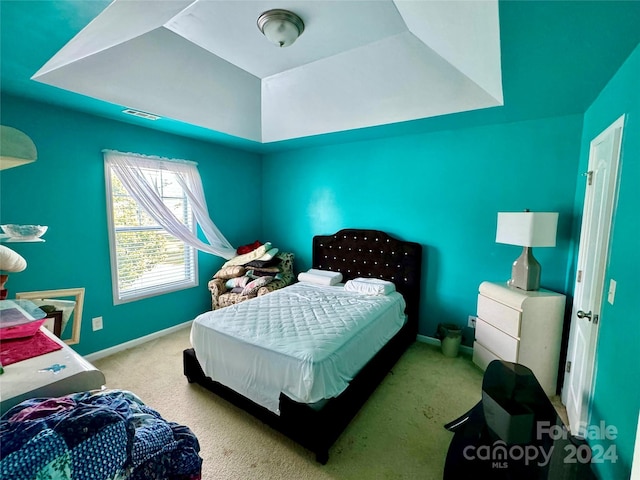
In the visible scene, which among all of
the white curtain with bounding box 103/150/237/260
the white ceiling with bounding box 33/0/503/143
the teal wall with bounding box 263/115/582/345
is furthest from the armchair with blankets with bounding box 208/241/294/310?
the white ceiling with bounding box 33/0/503/143

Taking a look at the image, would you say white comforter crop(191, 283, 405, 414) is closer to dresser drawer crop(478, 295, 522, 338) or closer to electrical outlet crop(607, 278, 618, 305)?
dresser drawer crop(478, 295, 522, 338)

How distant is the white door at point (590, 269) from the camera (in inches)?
65.7

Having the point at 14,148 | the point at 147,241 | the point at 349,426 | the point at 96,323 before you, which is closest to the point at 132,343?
the point at 96,323

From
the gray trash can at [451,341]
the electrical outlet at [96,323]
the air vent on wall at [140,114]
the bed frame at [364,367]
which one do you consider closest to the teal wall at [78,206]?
the electrical outlet at [96,323]

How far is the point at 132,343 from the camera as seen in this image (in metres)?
3.14

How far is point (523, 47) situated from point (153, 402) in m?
3.42

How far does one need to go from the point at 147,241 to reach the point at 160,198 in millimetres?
520

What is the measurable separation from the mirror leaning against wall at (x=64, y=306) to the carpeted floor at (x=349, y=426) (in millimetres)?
489

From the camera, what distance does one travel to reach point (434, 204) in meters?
3.21

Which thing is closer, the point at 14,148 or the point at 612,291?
the point at 14,148

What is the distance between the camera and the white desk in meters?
0.83

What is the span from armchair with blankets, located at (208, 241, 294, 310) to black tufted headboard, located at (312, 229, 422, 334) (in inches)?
21.3

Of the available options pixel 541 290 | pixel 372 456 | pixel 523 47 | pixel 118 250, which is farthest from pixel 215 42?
pixel 541 290

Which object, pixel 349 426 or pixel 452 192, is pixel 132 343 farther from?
pixel 452 192
